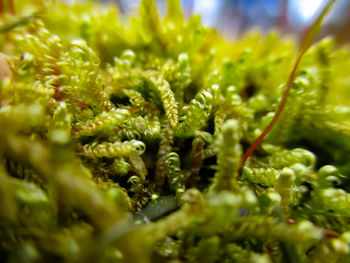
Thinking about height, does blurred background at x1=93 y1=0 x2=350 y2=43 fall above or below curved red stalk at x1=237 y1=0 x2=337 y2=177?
above

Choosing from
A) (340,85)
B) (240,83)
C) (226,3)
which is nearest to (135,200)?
(240,83)

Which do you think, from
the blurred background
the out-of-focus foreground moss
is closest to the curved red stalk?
the out-of-focus foreground moss

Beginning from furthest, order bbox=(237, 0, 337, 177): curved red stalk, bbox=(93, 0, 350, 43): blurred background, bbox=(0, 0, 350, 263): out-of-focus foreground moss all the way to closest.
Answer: bbox=(93, 0, 350, 43): blurred background → bbox=(237, 0, 337, 177): curved red stalk → bbox=(0, 0, 350, 263): out-of-focus foreground moss

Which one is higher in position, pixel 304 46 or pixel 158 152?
pixel 304 46

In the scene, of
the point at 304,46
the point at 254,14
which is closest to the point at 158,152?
the point at 304,46

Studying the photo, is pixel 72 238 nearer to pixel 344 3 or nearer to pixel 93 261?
pixel 93 261

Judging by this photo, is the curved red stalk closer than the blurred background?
Yes

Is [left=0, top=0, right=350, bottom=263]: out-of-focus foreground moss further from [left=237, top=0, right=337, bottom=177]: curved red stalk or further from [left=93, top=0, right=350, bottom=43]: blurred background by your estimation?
[left=93, top=0, right=350, bottom=43]: blurred background

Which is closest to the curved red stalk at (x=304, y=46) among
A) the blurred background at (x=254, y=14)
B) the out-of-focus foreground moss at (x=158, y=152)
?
the out-of-focus foreground moss at (x=158, y=152)

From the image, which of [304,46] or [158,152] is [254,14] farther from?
[158,152]
